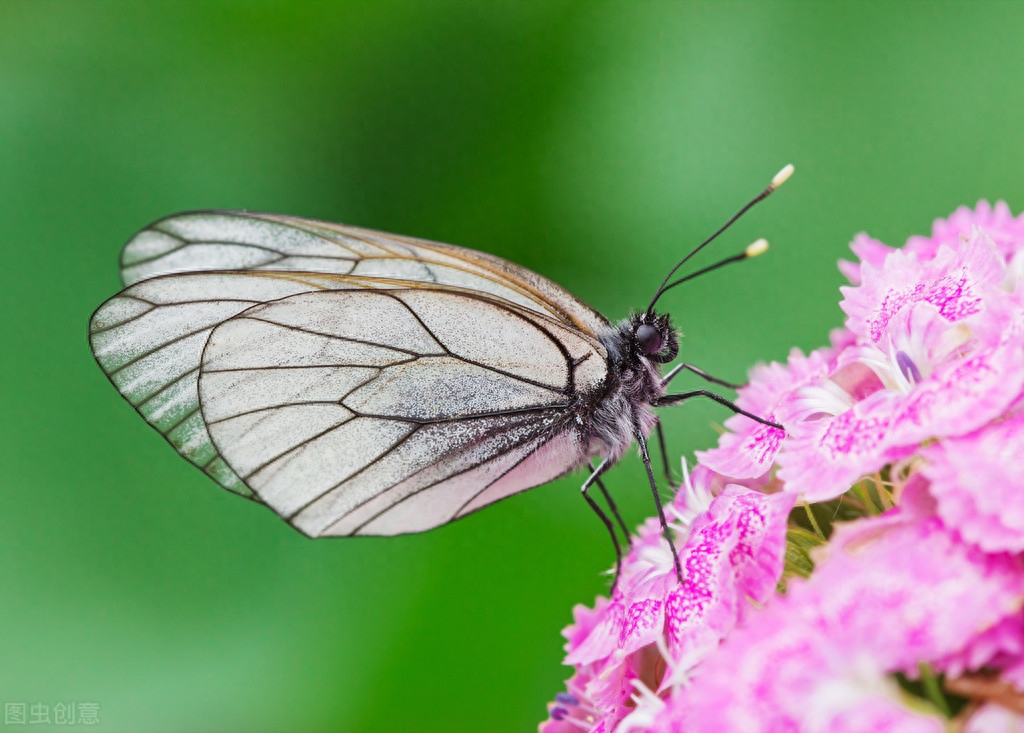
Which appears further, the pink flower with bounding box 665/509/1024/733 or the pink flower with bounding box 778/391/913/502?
the pink flower with bounding box 778/391/913/502

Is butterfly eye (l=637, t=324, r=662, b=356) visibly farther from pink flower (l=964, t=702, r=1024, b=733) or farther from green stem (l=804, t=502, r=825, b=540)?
pink flower (l=964, t=702, r=1024, b=733)

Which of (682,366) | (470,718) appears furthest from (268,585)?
(682,366)

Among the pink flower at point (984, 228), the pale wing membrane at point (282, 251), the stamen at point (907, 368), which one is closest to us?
the stamen at point (907, 368)

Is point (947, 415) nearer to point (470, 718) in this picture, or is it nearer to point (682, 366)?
point (682, 366)

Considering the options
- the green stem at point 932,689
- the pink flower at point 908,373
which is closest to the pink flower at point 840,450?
the pink flower at point 908,373

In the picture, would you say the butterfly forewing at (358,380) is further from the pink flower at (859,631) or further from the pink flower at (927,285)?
the pink flower at (859,631)

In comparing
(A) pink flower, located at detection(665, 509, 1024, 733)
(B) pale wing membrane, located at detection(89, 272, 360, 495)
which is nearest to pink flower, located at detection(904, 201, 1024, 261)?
(A) pink flower, located at detection(665, 509, 1024, 733)
